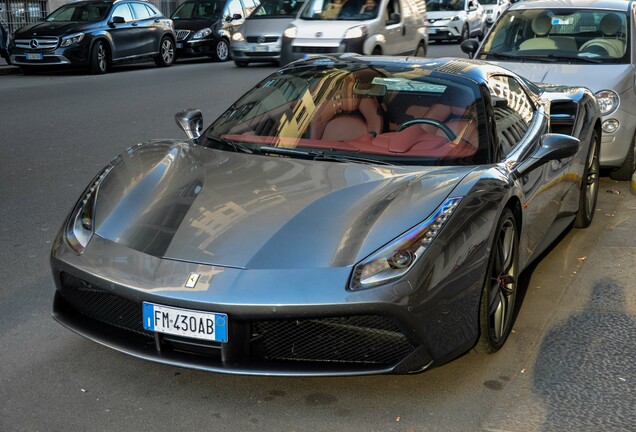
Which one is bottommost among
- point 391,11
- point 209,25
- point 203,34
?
point 203,34

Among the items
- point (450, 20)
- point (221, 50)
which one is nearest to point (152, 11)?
point (221, 50)

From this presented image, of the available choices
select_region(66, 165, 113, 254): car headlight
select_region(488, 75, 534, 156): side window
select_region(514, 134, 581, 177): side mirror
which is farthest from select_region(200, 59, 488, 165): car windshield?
select_region(66, 165, 113, 254): car headlight

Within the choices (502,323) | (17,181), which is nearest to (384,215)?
(502,323)

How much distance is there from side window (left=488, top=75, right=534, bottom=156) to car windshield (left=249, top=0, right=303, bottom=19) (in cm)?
1628

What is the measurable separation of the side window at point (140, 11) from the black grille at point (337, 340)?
61.1 ft

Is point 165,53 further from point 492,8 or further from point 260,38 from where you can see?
point 492,8

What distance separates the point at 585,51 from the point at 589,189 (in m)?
3.08

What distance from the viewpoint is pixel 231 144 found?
5.24 metres

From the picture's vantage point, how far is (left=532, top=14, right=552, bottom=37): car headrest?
33.4 ft

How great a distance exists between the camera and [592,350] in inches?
186

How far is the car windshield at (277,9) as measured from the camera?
21984mm

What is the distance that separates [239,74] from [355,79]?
47.1 ft

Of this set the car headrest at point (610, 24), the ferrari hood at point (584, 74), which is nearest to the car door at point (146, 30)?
the car headrest at point (610, 24)

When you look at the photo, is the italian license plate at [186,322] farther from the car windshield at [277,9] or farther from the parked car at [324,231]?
the car windshield at [277,9]
